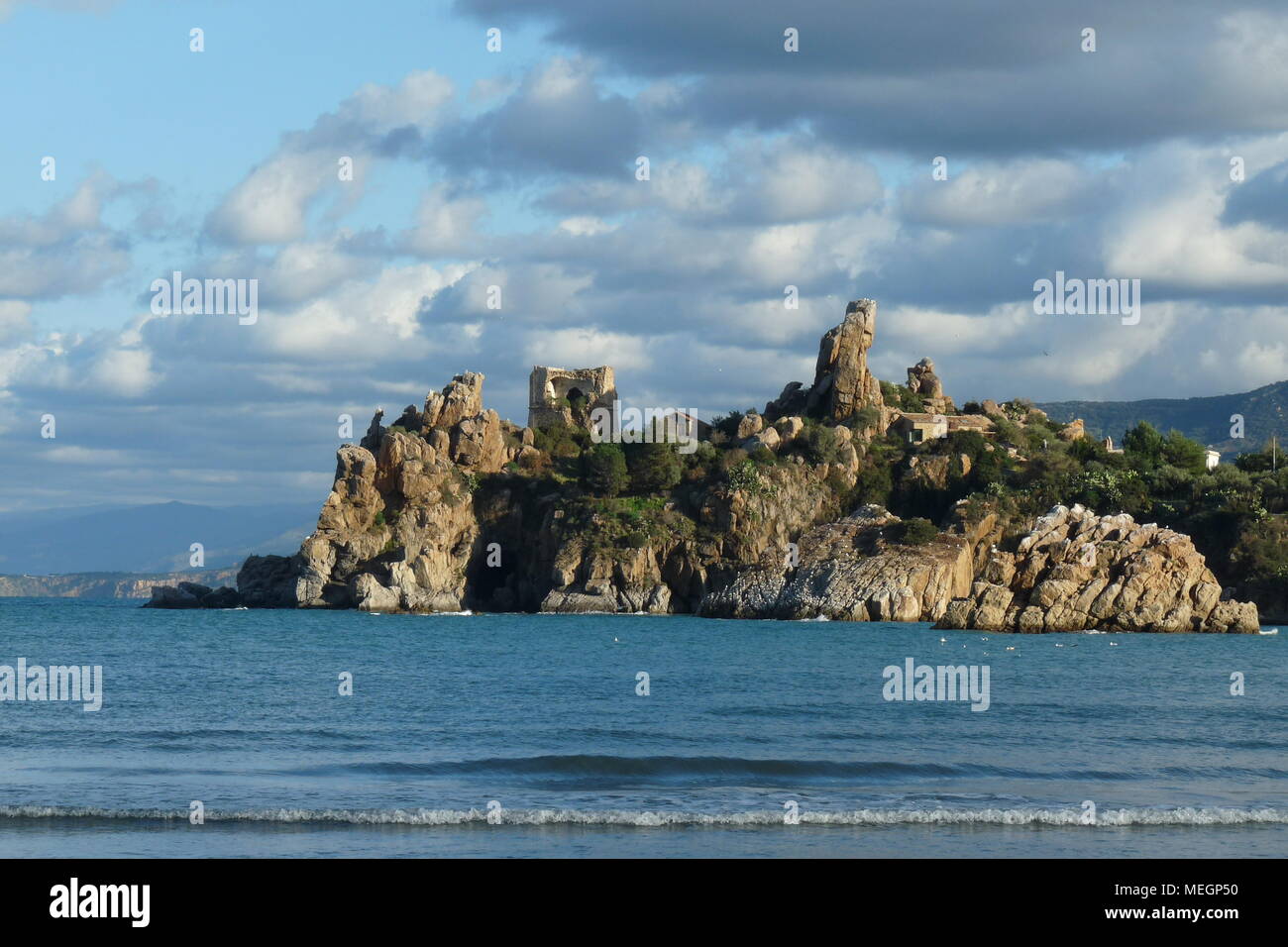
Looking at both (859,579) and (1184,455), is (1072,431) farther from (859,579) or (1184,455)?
(859,579)

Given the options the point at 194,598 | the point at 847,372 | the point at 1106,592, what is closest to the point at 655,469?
the point at 847,372

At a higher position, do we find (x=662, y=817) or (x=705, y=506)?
(x=705, y=506)

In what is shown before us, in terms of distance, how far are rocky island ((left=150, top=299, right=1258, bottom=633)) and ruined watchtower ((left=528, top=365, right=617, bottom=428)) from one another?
1.95 m

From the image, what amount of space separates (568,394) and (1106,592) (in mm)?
71254

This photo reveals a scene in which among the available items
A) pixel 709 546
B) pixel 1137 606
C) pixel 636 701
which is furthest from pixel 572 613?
pixel 636 701

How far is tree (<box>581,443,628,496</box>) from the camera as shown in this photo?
112 m

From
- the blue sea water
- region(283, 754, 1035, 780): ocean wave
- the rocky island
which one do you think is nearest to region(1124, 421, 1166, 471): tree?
the rocky island

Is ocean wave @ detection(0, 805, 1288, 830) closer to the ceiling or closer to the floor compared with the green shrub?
closer to the floor

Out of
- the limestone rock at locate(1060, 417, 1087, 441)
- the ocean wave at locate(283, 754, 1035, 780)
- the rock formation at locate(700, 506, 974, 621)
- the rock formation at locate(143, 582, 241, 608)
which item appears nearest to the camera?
the ocean wave at locate(283, 754, 1035, 780)

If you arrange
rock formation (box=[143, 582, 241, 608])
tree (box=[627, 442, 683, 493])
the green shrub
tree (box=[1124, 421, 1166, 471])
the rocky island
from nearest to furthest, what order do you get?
the green shrub
the rocky island
rock formation (box=[143, 582, 241, 608])
tree (box=[1124, 421, 1166, 471])
tree (box=[627, 442, 683, 493])

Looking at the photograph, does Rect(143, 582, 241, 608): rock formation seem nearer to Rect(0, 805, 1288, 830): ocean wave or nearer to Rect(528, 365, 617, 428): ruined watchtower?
Rect(528, 365, 617, 428): ruined watchtower

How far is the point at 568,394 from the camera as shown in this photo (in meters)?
134

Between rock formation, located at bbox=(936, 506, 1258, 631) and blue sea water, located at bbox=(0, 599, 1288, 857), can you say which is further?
rock formation, located at bbox=(936, 506, 1258, 631)
